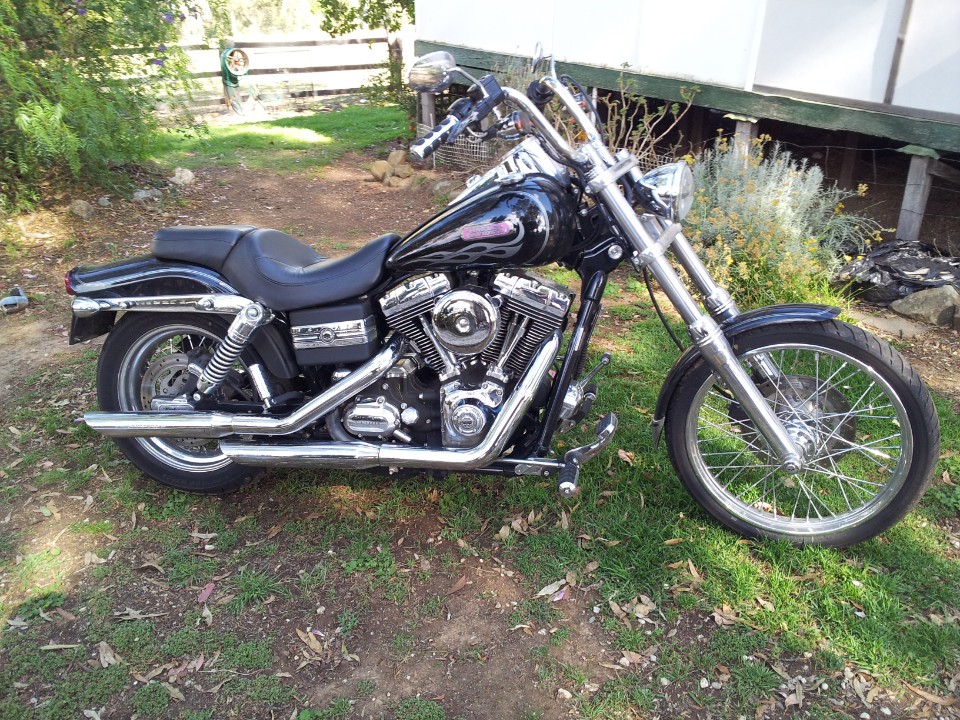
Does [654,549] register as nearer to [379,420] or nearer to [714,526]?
[714,526]

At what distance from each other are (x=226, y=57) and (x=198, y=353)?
12894 millimetres

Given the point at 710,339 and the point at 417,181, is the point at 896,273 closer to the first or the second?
the point at 710,339

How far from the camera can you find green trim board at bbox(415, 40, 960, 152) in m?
5.67

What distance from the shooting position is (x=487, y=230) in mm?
2793

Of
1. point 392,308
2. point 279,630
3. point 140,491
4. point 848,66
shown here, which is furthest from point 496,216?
point 848,66

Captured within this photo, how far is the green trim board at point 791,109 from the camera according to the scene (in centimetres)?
Result: 567

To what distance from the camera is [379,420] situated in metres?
3.17

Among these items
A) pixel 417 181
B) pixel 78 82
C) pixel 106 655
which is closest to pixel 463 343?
pixel 106 655

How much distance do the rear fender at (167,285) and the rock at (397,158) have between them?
668 cm

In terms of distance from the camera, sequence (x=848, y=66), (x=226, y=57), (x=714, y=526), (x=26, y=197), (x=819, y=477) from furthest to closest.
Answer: (x=226, y=57)
(x=26, y=197)
(x=848, y=66)
(x=819, y=477)
(x=714, y=526)

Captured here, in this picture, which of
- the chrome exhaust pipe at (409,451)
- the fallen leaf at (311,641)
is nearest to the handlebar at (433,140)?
the chrome exhaust pipe at (409,451)

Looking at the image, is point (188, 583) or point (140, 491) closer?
point (188, 583)

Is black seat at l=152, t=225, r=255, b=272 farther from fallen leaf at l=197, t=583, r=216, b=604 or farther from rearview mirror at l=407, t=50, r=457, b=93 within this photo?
fallen leaf at l=197, t=583, r=216, b=604

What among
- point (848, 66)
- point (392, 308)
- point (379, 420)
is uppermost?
point (848, 66)
